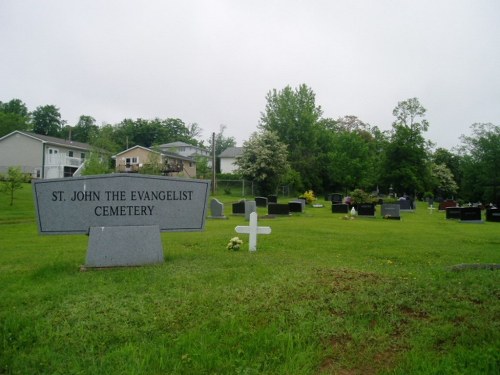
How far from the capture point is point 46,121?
82.3 m

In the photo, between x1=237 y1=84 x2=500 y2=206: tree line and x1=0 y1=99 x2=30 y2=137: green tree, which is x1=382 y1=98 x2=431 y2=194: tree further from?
x1=0 y1=99 x2=30 y2=137: green tree

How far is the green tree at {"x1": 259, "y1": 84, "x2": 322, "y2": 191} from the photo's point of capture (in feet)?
174

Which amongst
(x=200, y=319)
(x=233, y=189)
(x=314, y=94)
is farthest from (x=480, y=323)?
(x=314, y=94)

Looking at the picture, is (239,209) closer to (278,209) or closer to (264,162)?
(278,209)

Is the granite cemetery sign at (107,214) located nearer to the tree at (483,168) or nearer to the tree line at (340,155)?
the tree line at (340,155)

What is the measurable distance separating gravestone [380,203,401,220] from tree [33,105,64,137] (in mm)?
77268

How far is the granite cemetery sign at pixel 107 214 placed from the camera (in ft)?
23.1

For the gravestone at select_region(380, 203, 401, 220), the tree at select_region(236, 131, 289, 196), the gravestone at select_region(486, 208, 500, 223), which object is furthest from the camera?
the tree at select_region(236, 131, 289, 196)

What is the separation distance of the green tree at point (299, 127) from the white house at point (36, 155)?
24852 millimetres

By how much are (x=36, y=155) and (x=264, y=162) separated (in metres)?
28.9

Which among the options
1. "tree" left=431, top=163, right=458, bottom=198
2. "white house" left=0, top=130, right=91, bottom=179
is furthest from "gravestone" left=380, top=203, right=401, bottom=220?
"tree" left=431, top=163, right=458, bottom=198

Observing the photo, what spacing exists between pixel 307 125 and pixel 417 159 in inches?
590

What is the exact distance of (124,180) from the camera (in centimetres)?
747

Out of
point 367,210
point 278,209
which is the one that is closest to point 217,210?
point 278,209
